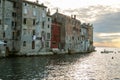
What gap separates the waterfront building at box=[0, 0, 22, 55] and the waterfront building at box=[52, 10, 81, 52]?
110 feet

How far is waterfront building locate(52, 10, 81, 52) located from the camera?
4473 inches

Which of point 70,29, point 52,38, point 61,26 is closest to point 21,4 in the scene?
point 52,38

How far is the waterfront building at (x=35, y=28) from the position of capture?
271 ft

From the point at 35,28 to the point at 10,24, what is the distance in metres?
11.2

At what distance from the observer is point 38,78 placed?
3631 centimetres

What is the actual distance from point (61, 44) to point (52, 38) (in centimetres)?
1057

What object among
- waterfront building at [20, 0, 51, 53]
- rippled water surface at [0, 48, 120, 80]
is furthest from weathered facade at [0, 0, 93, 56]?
rippled water surface at [0, 48, 120, 80]

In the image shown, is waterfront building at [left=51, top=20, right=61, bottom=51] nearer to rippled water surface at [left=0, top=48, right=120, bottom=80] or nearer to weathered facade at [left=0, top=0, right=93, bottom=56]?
weathered facade at [left=0, top=0, right=93, bottom=56]

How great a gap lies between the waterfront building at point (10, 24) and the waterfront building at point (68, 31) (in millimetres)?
33471

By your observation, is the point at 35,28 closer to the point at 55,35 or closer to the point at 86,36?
the point at 55,35

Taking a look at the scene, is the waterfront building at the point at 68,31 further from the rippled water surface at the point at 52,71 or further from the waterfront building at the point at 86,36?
the rippled water surface at the point at 52,71

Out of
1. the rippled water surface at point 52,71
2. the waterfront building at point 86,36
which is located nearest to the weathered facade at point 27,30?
the rippled water surface at point 52,71

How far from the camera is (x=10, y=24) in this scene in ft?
258

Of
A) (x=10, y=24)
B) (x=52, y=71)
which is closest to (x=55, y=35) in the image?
(x=10, y=24)
